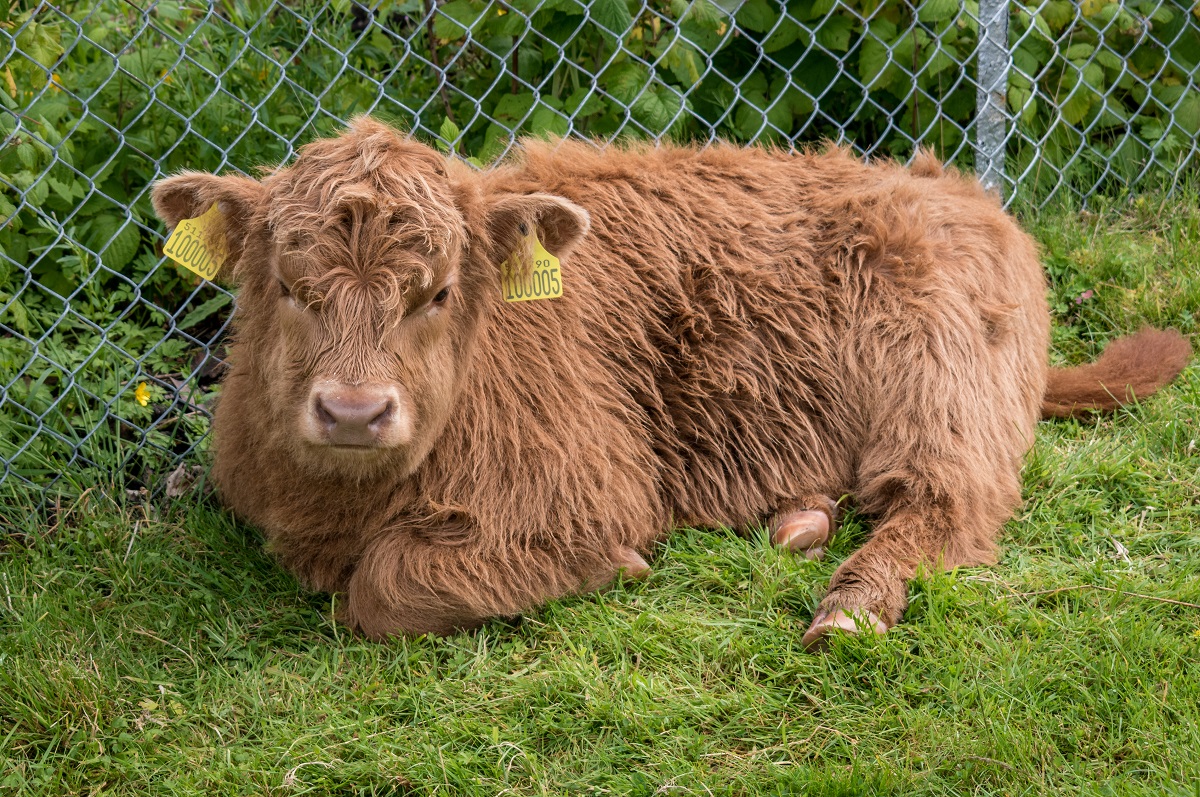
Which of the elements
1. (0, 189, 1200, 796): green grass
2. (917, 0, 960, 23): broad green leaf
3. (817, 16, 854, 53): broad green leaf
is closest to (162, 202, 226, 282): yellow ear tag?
(0, 189, 1200, 796): green grass

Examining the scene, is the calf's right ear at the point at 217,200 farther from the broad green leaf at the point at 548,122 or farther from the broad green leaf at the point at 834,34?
the broad green leaf at the point at 834,34

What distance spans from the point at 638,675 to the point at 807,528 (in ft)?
3.19

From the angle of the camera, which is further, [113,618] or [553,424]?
[553,424]

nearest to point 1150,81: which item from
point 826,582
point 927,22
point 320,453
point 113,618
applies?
point 927,22

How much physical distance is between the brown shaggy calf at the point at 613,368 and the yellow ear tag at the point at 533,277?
0.03m

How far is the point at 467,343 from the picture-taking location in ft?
11.7


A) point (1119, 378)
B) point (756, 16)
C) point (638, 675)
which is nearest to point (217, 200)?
point (638, 675)

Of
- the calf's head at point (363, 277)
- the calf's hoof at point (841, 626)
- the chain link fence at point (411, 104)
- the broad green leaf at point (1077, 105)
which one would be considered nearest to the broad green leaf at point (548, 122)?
the chain link fence at point (411, 104)

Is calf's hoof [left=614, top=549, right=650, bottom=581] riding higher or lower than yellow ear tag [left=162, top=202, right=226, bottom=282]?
lower

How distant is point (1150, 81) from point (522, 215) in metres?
3.94

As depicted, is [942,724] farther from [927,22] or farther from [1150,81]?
[1150,81]

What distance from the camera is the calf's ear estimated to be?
3482 mm

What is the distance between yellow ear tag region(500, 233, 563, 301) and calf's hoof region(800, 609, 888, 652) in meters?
1.25

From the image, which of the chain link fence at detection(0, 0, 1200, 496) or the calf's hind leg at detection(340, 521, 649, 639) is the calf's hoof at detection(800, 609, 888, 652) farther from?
the chain link fence at detection(0, 0, 1200, 496)
